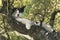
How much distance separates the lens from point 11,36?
2.23 metres

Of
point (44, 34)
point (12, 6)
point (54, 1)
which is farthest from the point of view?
point (12, 6)

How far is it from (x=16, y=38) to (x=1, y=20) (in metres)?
0.32

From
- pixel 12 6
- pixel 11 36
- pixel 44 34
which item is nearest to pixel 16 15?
pixel 12 6

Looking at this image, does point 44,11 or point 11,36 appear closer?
point 11,36

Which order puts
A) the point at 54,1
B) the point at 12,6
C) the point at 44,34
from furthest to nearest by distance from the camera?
the point at 12,6, the point at 54,1, the point at 44,34

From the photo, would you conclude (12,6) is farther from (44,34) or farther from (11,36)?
(44,34)

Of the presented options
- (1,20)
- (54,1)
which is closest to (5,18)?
(1,20)

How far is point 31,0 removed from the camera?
241cm

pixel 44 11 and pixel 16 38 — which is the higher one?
pixel 44 11

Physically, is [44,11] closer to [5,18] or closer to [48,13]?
[48,13]

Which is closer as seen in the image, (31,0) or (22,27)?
(22,27)

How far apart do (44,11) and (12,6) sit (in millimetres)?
496

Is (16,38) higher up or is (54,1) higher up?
(54,1)

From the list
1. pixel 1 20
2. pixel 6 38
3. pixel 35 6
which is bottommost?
pixel 6 38
